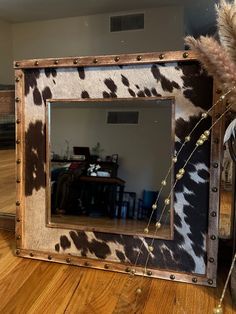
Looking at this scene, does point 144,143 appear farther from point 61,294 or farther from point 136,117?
point 61,294

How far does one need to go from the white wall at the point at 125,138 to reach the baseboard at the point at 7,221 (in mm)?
383

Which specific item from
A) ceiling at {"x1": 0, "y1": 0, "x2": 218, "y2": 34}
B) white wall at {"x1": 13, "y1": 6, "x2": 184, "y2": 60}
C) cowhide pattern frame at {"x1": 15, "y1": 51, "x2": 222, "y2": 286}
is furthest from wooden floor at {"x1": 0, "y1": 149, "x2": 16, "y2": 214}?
ceiling at {"x1": 0, "y1": 0, "x2": 218, "y2": 34}

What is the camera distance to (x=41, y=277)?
0.71 m

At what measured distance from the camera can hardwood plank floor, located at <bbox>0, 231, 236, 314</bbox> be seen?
59 cm

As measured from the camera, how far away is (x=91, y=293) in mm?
641

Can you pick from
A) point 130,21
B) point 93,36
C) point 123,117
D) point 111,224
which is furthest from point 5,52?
point 111,224

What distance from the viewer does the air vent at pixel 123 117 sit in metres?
0.74

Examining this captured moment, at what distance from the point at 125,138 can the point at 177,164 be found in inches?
7.3

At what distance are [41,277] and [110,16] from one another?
2.76 feet

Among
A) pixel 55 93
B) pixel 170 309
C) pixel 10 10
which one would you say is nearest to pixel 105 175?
pixel 55 93

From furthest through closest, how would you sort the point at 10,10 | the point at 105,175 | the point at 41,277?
the point at 10,10 → the point at 105,175 → the point at 41,277

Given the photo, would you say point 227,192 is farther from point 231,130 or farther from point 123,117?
point 123,117

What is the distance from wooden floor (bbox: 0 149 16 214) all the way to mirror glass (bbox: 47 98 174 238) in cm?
30

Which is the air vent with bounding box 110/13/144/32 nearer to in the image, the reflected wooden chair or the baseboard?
the reflected wooden chair
